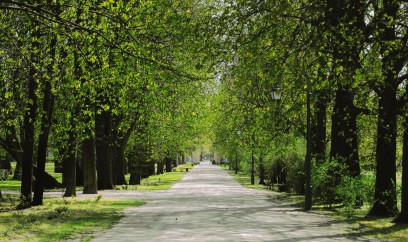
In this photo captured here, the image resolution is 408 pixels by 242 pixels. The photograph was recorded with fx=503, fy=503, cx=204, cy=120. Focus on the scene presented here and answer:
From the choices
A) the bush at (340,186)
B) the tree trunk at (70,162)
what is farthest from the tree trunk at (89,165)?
the bush at (340,186)

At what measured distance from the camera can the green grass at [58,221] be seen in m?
11.9

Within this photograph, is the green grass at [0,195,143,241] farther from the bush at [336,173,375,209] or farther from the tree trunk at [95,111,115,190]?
the tree trunk at [95,111,115,190]

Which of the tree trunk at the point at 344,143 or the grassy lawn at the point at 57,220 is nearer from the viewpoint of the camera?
the grassy lawn at the point at 57,220

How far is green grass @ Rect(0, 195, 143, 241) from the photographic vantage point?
11938 mm

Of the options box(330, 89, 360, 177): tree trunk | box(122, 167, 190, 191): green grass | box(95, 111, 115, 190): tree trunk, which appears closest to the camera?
box(330, 89, 360, 177): tree trunk

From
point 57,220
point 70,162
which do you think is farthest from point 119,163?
point 57,220

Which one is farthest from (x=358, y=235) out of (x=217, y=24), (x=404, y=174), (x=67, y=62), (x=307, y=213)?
(x=67, y=62)

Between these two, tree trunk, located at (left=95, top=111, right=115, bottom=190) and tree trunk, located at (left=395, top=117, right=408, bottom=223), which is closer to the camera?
tree trunk, located at (left=395, top=117, right=408, bottom=223)

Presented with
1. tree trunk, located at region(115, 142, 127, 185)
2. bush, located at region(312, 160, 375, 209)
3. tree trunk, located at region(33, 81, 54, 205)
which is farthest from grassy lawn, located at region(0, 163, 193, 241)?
tree trunk, located at region(115, 142, 127, 185)

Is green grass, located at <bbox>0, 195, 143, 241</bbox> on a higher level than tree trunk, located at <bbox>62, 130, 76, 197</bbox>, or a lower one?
lower

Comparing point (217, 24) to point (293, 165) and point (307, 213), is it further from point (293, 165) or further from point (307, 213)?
point (293, 165)

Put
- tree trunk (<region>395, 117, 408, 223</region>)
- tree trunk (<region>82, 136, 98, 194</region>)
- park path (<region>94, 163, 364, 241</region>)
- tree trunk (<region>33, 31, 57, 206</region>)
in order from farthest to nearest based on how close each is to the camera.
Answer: tree trunk (<region>82, 136, 98, 194</region>) < tree trunk (<region>33, 31, 57, 206</region>) < tree trunk (<region>395, 117, 408, 223</region>) < park path (<region>94, 163, 364, 241</region>)

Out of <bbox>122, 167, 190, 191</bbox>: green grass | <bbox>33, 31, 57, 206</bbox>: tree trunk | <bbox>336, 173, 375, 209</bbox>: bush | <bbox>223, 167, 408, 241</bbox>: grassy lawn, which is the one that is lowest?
<bbox>122, 167, 190, 191</bbox>: green grass

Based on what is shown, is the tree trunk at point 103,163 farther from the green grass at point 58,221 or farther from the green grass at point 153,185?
the green grass at point 58,221
